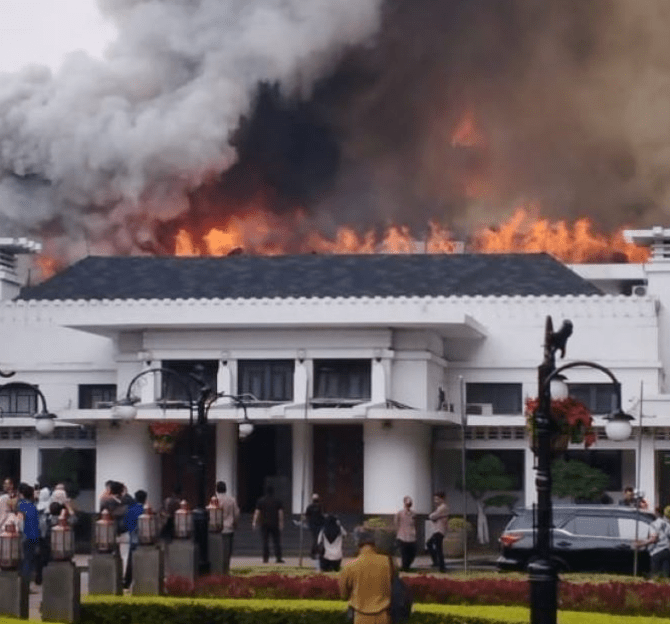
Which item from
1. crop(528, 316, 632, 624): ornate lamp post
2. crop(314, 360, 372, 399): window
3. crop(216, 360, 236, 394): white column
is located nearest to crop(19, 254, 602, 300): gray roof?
crop(314, 360, 372, 399): window

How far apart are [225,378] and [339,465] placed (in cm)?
481

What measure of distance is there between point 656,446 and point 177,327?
14789 mm

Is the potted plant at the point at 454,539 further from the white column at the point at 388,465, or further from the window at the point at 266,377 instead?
the window at the point at 266,377

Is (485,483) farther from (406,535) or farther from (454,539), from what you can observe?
(406,535)

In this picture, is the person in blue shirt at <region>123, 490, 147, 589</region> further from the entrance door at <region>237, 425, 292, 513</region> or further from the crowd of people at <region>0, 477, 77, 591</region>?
the entrance door at <region>237, 425, 292, 513</region>

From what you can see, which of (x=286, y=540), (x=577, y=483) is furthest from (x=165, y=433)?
(x=577, y=483)

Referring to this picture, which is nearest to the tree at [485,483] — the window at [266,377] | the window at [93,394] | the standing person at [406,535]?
the window at [266,377]

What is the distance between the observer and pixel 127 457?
66625 mm

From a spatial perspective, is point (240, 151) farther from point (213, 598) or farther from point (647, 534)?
point (213, 598)

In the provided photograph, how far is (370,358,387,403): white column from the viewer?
64750 millimetres

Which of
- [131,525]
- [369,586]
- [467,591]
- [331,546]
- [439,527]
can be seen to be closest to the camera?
[369,586]

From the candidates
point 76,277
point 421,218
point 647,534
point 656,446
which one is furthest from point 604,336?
point 421,218

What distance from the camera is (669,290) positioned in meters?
72.2

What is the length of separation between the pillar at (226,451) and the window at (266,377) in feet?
4.38
